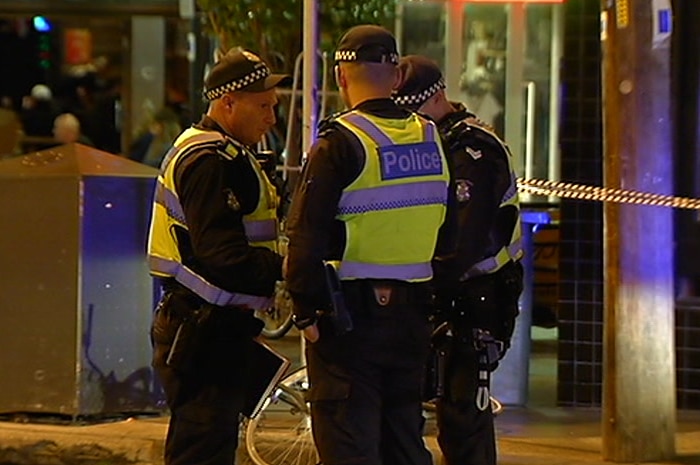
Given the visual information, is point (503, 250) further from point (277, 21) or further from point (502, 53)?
point (502, 53)

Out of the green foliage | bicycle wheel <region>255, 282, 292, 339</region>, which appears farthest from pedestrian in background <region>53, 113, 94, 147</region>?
bicycle wheel <region>255, 282, 292, 339</region>

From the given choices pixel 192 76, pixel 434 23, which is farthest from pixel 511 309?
pixel 192 76

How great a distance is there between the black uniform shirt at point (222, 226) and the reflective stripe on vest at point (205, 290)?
0.08 ft

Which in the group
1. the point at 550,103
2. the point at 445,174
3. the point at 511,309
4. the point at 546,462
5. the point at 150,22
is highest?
the point at 150,22

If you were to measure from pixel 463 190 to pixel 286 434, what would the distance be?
2.11m

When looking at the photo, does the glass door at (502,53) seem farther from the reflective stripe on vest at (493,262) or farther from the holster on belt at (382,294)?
the holster on belt at (382,294)

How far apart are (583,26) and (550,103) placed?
3.01 metres

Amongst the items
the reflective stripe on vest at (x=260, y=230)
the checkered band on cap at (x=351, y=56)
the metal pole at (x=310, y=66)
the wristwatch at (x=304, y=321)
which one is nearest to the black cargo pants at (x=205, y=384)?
the reflective stripe on vest at (x=260, y=230)

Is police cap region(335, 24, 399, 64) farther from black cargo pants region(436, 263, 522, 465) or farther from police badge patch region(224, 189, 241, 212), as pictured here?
black cargo pants region(436, 263, 522, 465)

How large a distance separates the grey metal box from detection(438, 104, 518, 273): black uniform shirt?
8.92ft

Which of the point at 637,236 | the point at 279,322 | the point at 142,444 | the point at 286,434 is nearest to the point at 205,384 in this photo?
the point at 286,434

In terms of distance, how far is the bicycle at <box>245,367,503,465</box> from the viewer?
290 inches

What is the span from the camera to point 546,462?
7.64 m

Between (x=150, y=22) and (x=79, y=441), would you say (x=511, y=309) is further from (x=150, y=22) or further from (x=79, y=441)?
(x=150, y=22)
